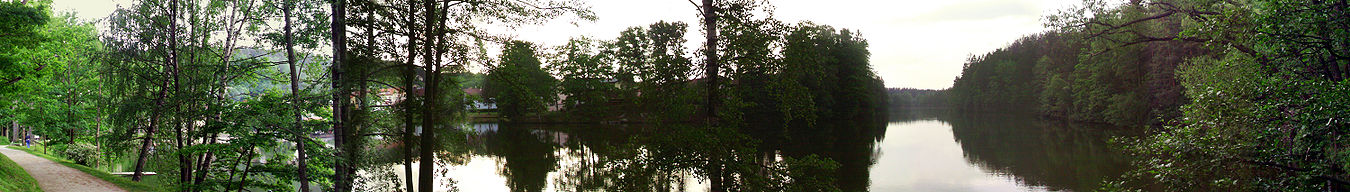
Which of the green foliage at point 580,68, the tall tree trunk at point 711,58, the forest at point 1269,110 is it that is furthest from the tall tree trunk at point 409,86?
the green foliage at point 580,68

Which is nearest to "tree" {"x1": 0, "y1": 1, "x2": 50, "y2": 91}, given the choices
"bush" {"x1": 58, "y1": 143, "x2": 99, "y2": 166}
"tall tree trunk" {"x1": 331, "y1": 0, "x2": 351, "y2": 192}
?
"bush" {"x1": 58, "y1": 143, "x2": 99, "y2": 166}

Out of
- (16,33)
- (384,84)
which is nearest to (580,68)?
(16,33)

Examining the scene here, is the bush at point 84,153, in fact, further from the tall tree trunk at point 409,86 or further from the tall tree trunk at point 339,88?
the tall tree trunk at point 409,86

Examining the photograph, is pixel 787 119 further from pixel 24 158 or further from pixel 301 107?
pixel 24 158

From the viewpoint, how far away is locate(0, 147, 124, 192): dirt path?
18.9 metres

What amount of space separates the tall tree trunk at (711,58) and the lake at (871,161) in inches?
40.1

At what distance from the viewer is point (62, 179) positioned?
2059 cm

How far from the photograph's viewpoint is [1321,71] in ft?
33.2

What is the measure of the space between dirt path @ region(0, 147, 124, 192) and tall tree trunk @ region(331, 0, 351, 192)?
1016cm

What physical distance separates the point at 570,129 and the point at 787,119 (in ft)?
138

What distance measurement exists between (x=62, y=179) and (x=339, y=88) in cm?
1437

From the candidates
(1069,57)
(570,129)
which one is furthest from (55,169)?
(1069,57)

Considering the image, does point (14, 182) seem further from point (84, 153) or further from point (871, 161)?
point (871, 161)

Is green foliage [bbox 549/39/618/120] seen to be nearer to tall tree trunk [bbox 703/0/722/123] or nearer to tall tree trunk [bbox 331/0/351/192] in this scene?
tall tree trunk [bbox 331/0/351/192]
